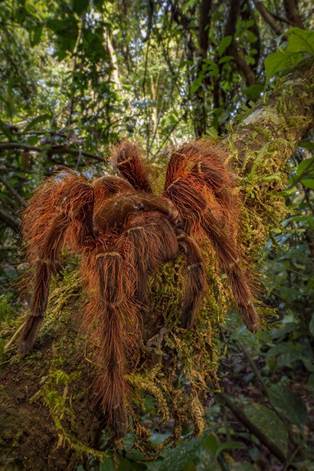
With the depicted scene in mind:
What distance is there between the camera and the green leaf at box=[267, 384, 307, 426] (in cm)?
196

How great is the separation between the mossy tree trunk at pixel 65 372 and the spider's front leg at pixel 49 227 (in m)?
0.08

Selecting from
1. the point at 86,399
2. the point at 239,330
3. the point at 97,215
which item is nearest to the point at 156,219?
the point at 97,215

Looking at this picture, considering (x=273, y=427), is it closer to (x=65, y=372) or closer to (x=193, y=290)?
(x=193, y=290)

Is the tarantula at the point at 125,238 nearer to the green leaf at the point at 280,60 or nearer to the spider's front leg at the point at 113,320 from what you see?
the spider's front leg at the point at 113,320

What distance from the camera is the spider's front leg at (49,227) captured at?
3.43ft

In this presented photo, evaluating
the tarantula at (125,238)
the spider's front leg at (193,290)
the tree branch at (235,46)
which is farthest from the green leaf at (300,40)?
the tree branch at (235,46)

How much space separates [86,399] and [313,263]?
76.7 inches

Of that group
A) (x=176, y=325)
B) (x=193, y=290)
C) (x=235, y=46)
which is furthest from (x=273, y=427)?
(x=235, y=46)

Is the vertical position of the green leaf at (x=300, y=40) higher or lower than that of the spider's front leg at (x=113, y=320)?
higher

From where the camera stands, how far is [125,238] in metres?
1.10

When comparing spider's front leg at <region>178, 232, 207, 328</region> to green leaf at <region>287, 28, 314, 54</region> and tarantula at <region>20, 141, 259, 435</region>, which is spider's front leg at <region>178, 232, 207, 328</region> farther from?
green leaf at <region>287, 28, 314, 54</region>

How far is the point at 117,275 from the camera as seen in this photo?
40.1 inches

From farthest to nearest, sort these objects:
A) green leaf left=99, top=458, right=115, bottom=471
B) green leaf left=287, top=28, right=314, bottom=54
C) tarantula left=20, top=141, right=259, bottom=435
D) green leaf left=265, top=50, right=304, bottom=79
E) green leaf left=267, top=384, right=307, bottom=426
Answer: green leaf left=267, top=384, right=307, bottom=426, green leaf left=265, top=50, right=304, bottom=79, green leaf left=287, top=28, right=314, bottom=54, green leaf left=99, top=458, right=115, bottom=471, tarantula left=20, top=141, right=259, bottom=435

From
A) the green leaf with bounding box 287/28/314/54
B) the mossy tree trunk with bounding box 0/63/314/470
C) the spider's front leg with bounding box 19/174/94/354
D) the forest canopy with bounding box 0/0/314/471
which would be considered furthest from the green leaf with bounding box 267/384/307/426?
the green leaf with bounding box 287/28/314/54
